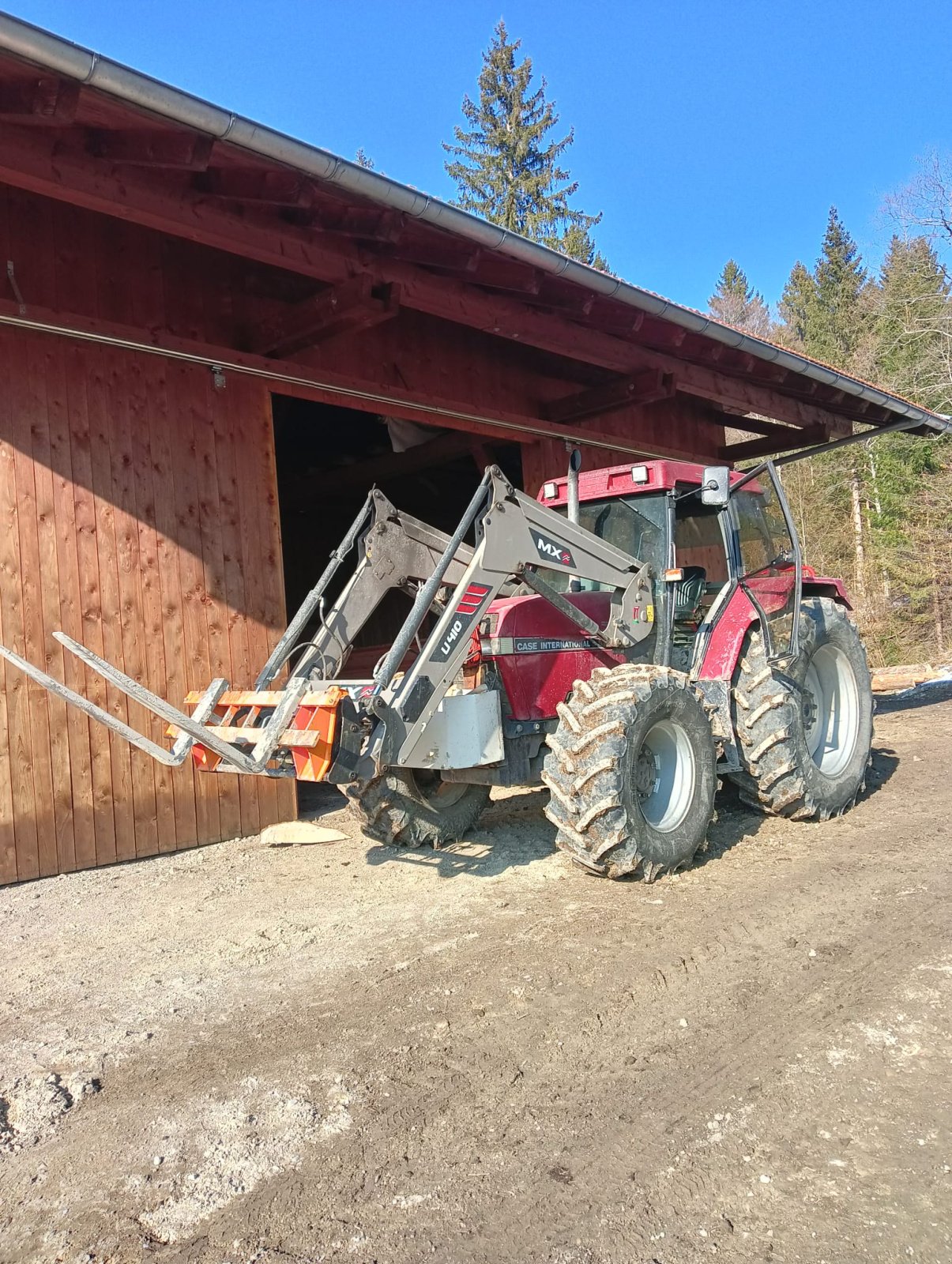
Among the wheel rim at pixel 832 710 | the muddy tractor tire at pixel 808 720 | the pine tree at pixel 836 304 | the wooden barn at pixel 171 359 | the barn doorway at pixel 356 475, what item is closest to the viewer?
the wooden barn at pixel 171 359

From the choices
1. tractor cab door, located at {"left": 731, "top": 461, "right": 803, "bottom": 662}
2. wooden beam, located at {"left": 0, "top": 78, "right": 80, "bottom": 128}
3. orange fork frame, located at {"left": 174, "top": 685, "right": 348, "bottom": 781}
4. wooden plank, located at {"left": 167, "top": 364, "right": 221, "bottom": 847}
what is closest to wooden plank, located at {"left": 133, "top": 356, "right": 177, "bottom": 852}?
wooden plank, located at {"left": 167, "top": 364, "right": 221, "bottom": 847}

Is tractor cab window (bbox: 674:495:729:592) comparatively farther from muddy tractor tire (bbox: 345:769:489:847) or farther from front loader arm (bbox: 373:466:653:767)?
muddy tractor tire (bbox: 345:769:489:847)

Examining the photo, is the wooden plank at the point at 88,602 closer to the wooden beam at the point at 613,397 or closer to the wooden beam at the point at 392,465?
the wooden beam at the point at 392,465

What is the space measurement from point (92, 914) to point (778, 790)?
4.20 m

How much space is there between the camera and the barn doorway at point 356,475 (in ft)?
33.0

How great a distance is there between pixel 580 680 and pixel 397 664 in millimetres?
1363

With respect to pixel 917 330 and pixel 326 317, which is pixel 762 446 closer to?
pixel 326 317

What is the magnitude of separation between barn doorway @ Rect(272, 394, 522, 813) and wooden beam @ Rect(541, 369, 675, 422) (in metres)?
0.89

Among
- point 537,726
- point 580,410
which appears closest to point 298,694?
point 537,726

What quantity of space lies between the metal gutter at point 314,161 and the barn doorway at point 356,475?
2.38 metres

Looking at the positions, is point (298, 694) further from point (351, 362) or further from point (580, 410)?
point (580, 410)

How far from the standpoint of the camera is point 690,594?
626 cm

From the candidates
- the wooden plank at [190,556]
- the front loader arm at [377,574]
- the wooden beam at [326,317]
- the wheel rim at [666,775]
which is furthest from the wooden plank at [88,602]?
the wheel rim at [666,775]

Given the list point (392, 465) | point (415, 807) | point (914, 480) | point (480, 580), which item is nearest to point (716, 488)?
point (480, 580)
